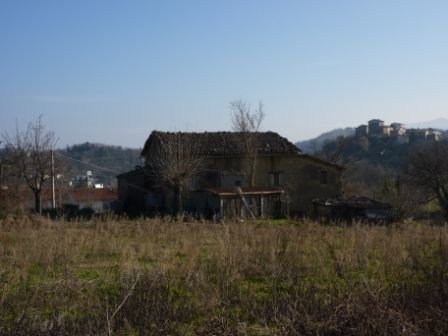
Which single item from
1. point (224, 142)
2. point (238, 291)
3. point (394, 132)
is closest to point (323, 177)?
point (224, 142)

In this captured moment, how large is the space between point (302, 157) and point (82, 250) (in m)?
31.3

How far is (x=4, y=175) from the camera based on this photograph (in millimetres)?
34062

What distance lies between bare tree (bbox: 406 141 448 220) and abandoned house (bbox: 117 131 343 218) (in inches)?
368

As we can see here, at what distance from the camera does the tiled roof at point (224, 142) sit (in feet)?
130

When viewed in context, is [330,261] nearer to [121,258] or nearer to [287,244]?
[287,244]

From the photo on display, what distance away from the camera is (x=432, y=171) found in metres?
47.0

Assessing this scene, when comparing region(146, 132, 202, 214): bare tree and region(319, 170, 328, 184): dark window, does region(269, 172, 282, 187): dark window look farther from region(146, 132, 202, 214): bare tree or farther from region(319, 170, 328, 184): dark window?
region(146, 132, 202, 214): bare tree

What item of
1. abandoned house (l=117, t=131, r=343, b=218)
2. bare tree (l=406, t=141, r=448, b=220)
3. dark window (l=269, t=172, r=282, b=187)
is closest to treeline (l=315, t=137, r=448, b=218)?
bare tree (l=406, t=141, r=448, b=220)

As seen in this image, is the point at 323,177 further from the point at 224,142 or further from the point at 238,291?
the point at 238,291

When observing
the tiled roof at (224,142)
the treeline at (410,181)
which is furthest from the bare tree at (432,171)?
the tiled roof at (224,142)

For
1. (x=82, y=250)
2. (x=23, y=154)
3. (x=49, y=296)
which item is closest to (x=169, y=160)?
(x=23, y=154)

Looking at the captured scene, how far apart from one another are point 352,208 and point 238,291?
27612 millimetres

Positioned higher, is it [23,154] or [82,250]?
[23,154]

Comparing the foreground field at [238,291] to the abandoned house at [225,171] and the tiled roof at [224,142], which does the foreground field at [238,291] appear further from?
the tiled roof at [224,142]
